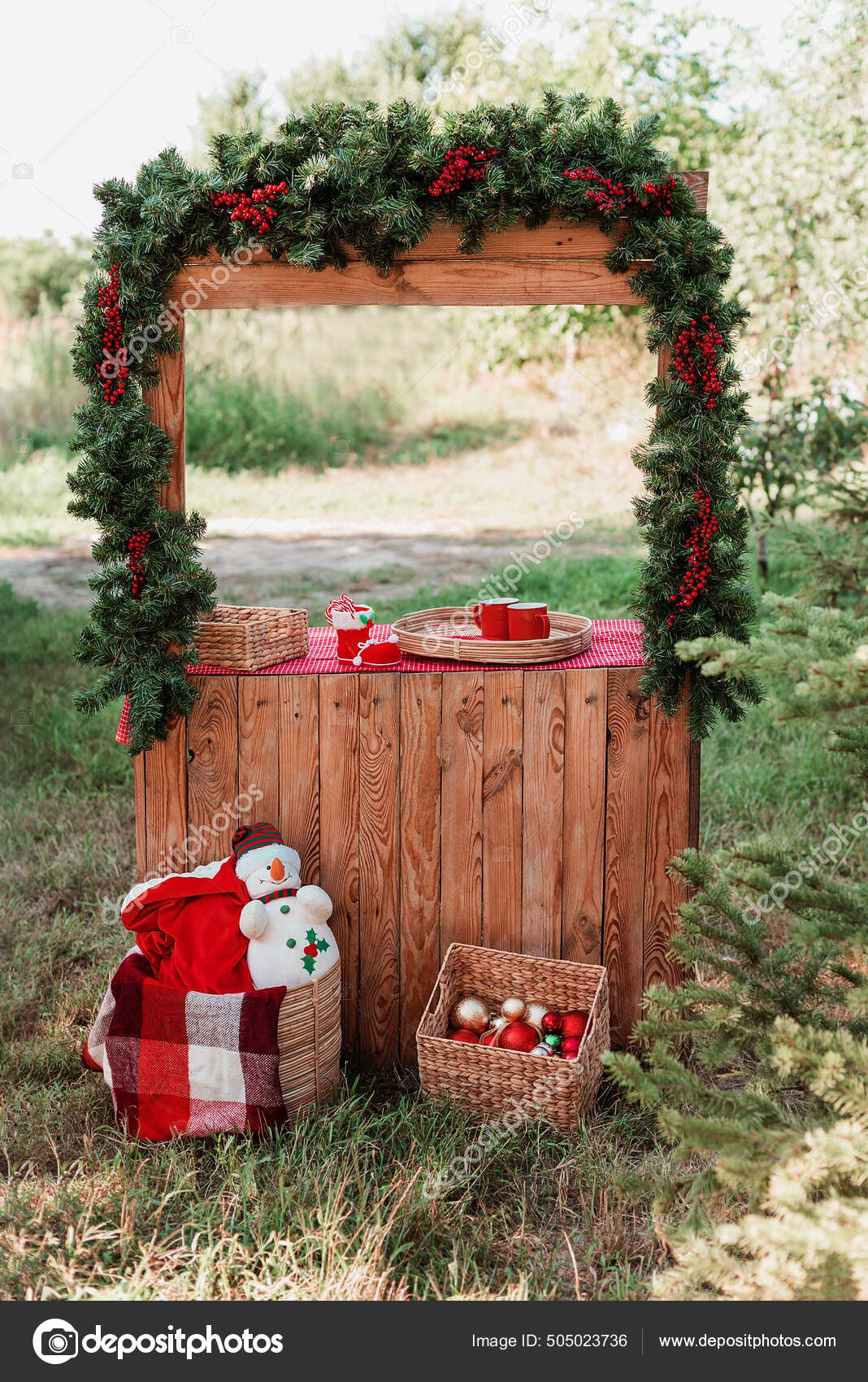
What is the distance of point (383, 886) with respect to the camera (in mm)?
2877

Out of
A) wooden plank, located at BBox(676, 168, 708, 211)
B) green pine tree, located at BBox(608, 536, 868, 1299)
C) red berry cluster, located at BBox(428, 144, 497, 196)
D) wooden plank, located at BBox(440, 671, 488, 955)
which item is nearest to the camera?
green pine tree, located at BBox(608, 536, 868, 1299)

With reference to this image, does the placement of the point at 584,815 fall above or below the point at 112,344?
below

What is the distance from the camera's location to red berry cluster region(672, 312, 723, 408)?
2.57m

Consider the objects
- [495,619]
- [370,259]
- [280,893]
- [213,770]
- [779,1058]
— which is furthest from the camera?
[495,619]

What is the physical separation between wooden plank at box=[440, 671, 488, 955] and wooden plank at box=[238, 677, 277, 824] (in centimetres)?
43

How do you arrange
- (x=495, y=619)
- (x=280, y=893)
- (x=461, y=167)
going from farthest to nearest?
(x=495, y=619)
(x=280, y=893)
(x=461, y=167)

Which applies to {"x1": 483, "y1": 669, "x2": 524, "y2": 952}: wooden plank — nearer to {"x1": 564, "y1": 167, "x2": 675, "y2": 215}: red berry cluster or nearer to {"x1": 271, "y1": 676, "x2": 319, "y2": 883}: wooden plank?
{"x1": 271, "y1": 676, "x2": 319, "y2": 883}: wooden plank

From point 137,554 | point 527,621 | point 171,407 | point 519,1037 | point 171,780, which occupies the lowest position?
point 519,1037

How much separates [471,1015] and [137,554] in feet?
4.65

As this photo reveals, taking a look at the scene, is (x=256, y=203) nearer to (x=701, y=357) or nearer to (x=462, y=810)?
(x=701, y=357)

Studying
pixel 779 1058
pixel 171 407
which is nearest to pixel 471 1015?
pixel 779 1058

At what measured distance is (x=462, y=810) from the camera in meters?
2.86

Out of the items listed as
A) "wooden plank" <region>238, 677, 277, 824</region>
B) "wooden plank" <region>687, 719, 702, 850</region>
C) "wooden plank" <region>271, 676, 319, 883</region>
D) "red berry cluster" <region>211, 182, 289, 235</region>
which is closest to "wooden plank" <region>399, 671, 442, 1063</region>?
"wooden plank" <region>271, 676, 319, 883</region>

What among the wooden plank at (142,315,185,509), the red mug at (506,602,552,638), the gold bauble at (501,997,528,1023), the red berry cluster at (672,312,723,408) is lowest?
the gold bauble at (501,997,528,1023)
